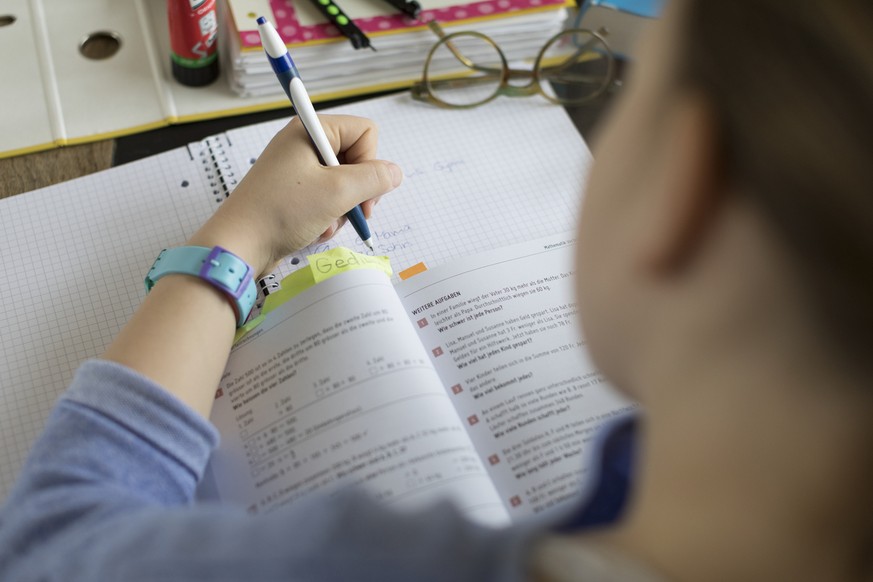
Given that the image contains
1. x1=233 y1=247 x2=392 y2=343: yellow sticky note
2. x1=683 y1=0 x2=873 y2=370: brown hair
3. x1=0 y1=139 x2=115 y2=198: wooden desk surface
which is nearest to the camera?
x1=683 y1=0 x2=873 y2=370: brown hair

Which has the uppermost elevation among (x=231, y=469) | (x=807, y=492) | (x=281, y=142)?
(x=807, y=492)

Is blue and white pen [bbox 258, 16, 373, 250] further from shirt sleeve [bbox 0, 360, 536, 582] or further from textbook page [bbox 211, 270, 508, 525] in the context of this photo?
shirt sleeve [bbox 0, 360, 536, 582]

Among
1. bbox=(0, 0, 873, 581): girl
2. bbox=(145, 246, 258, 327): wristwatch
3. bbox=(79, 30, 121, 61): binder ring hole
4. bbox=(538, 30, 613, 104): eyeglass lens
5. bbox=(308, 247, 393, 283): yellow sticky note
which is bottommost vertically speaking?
bbox=(308, 247, 393, 283): yellow sticky note

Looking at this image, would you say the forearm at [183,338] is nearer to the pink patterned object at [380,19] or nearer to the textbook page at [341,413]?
the textbook page at [341,413]

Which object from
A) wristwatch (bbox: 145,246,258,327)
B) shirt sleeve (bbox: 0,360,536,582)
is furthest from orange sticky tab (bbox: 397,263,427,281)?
shirt sleeve (bbox: 0,360,536,582)

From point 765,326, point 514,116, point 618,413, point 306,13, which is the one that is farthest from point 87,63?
point 765,326

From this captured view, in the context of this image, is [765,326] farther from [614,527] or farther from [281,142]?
[281,142]

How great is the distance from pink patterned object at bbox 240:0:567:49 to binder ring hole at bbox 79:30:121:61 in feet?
0.64

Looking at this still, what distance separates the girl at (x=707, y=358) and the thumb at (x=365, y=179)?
356mm

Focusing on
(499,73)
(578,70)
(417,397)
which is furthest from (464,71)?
(417,397)

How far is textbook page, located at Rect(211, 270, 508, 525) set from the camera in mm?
643

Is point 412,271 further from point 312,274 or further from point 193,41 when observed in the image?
point 193,41

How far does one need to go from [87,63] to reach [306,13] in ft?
0.92

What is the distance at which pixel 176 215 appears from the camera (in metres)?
0.85
